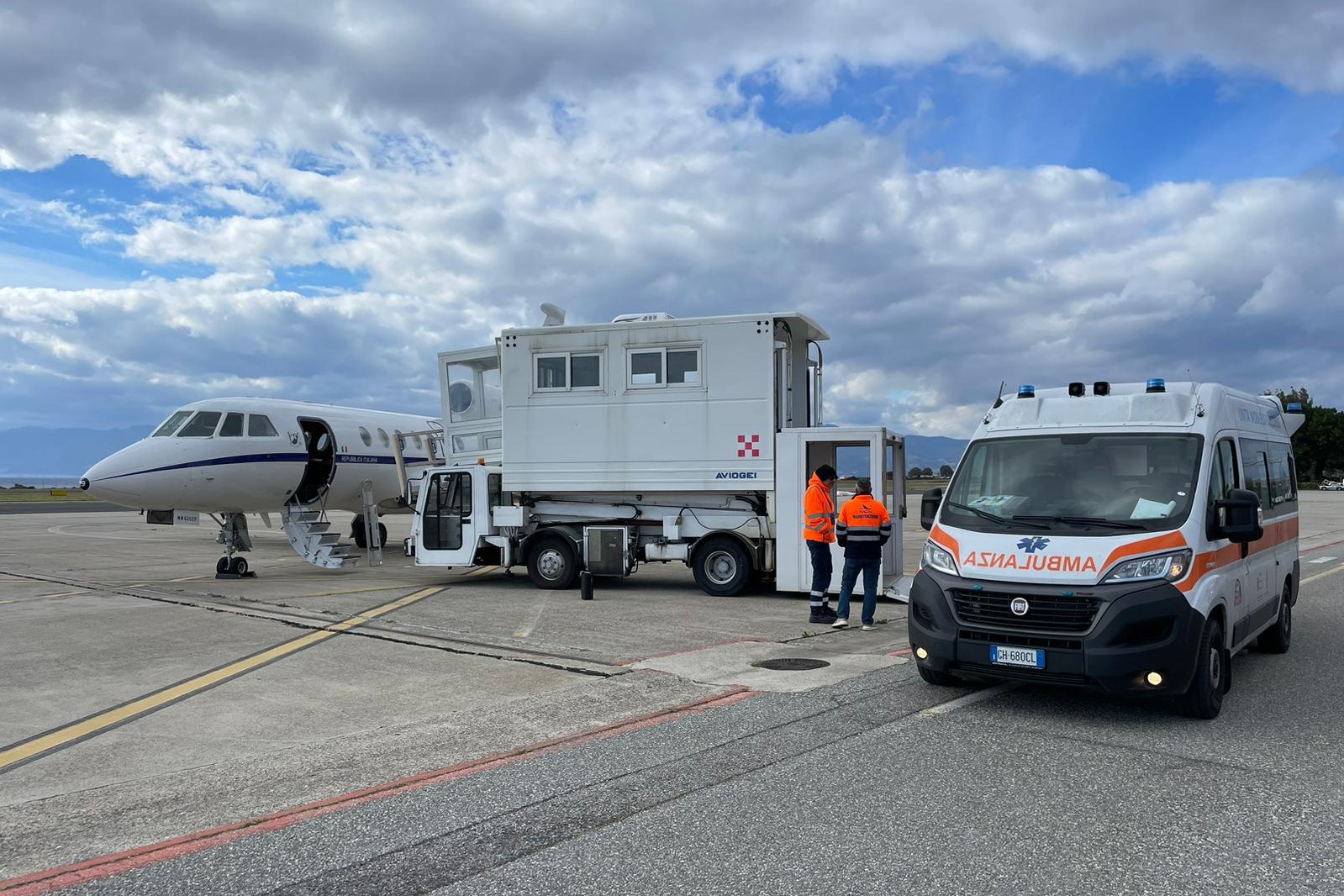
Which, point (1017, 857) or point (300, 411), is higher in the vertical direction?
point (300, 411)

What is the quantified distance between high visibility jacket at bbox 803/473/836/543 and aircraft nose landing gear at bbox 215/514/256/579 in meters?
11.4

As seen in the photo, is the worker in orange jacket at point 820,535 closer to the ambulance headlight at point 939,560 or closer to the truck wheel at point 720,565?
the truck wheel at point 720,565

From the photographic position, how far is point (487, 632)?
11.2 metres

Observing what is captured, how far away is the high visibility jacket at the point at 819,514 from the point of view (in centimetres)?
1181

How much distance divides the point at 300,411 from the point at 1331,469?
11489 cm

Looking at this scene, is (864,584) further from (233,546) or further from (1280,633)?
(233,546)

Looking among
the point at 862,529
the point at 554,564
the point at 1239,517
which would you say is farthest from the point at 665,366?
the point at 1239,517

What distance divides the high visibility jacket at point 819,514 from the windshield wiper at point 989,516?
409 cm

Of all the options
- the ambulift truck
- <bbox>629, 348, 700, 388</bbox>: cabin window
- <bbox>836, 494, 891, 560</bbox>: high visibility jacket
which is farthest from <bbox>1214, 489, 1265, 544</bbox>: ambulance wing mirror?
<bbox>629, 348, 700, 388</bbox>: cabin window

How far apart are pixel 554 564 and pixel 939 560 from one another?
9.53 m

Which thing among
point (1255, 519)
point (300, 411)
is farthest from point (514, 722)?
point (300, 411)

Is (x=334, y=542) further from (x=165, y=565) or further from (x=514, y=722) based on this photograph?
(x=514, y=722)

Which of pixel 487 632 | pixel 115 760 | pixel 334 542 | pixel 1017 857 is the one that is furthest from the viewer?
pixel 334 542

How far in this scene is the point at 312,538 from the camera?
19172mm
